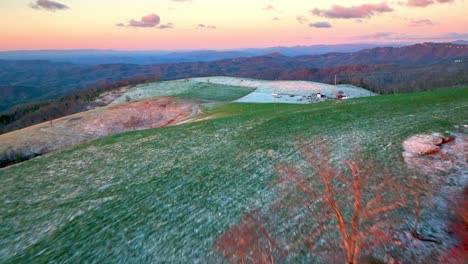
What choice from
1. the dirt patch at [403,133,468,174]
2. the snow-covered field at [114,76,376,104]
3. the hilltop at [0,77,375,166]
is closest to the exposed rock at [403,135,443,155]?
the dirt patch at [403,133,468,174]

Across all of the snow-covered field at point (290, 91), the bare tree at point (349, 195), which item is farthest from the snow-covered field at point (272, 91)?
the bare tree at point (349, 195)

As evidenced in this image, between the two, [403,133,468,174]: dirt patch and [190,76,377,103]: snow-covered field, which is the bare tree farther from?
[190,76,377,103]: snow-covered field

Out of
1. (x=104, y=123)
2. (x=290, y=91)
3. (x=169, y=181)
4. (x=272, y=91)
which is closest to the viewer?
(x=169, y=181)

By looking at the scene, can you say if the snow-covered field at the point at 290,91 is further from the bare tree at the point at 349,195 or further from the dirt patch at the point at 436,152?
the bare tree at the point at 349,195

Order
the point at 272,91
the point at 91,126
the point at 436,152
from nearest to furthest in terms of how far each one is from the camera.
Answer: the point at 436,152
the point at 91,126
the point at 272,91

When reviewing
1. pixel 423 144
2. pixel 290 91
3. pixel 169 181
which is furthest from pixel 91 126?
pixel 423 144

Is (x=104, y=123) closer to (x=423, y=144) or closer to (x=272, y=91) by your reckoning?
(x=272, y=91)
